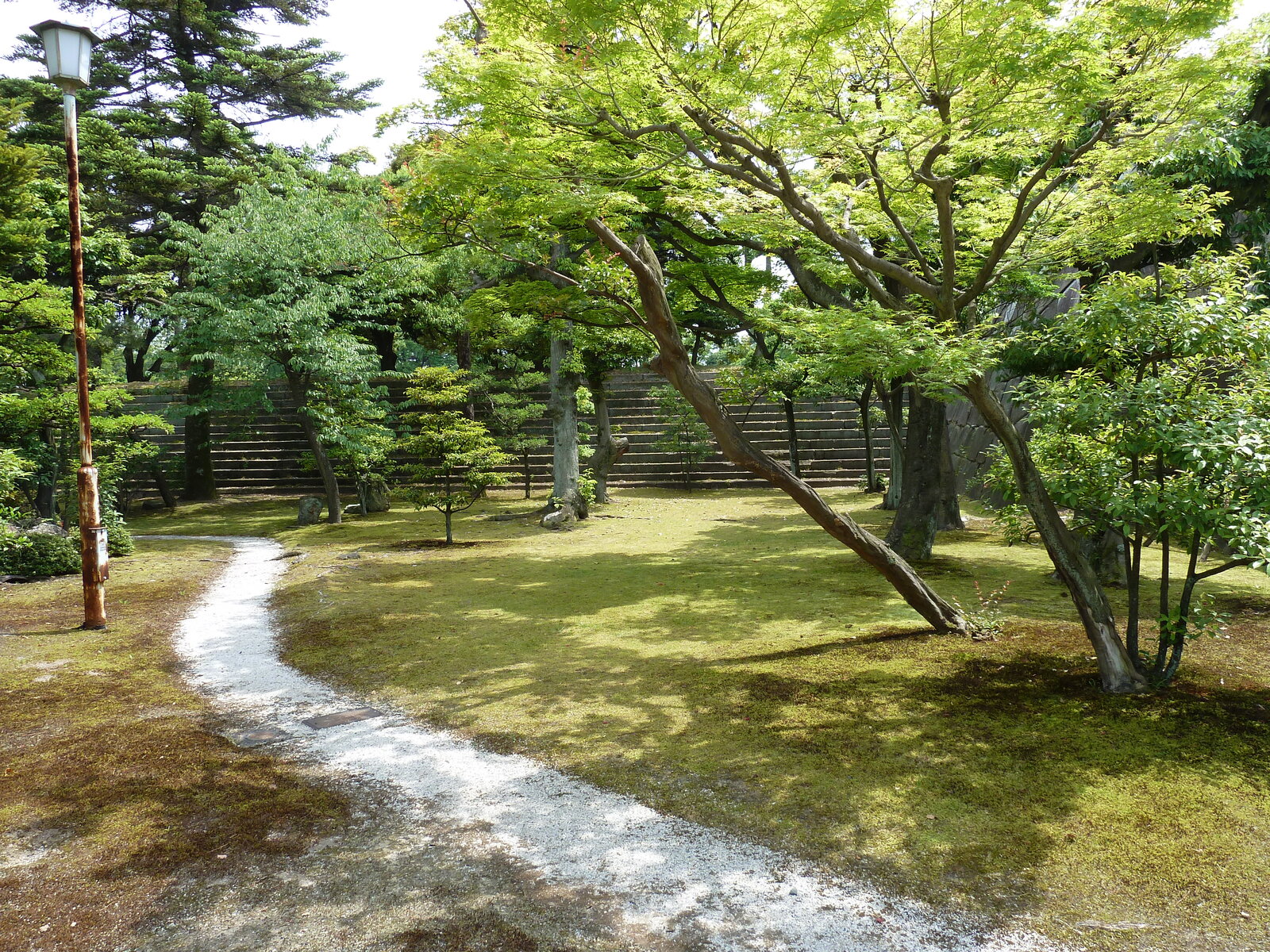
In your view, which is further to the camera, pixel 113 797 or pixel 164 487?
pixel 164 487

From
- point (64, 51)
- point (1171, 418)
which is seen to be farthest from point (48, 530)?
point (1171, 418)

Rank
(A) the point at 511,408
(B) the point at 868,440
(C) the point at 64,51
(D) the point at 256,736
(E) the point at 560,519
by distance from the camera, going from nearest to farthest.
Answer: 1. (D) the point at 256,736
2. (C) the point at 64,51
3. (E) the point at 560,519
4. (B) the point at 868,440
5. (A) the point at 511,408

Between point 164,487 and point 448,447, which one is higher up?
point 448,447

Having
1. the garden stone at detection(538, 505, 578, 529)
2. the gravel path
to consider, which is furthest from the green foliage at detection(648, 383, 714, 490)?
the gravel path

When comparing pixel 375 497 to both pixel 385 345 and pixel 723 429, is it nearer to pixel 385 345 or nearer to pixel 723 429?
pixel 385 345

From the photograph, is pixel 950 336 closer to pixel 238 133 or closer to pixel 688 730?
pixel 688 730

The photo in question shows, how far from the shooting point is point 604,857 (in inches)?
120

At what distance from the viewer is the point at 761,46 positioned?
4.91 m

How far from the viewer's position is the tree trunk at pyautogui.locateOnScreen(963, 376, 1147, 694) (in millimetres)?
4582

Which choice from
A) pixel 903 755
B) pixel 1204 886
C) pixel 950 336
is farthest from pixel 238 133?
pixel 1204 886

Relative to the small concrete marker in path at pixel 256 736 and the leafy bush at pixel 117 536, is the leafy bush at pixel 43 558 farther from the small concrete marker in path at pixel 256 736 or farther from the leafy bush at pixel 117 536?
the small concrete marker in path at pixel 256 736

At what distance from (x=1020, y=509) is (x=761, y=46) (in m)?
3.68

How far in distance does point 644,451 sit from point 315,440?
8.97 metres

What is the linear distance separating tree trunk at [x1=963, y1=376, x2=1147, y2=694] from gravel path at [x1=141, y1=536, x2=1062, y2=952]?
101 inches
